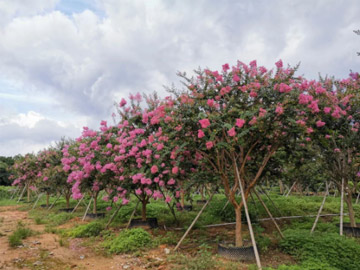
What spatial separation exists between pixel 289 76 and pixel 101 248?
20.8 ft

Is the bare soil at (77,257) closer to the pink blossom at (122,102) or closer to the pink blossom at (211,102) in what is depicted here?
the pink blossom at (211,102)

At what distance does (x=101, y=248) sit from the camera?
7.48 meters

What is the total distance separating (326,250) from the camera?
5.72 metres

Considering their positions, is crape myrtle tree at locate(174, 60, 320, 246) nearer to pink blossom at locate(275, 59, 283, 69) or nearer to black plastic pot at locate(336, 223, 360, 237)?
pink blossom at locate(275, 59, 283, 69)

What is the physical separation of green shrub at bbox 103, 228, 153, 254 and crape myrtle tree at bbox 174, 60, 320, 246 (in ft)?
7.75

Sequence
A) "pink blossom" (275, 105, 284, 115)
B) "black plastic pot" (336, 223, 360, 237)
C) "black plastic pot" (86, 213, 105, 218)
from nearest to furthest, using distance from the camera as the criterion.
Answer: "pink blossom" (275, 105, 284, 115) → "black plastic pot" (336, 223, 360, 237) → "black plastic pot" (86, 213, 105, 218)

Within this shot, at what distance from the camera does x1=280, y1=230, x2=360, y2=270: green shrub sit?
18.1 feet

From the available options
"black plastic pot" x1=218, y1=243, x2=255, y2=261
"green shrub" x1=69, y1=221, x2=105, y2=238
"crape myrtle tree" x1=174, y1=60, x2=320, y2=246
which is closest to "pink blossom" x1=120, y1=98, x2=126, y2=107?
"crape myrtle tree" x1=174, y1=60, x2=320, y2=246

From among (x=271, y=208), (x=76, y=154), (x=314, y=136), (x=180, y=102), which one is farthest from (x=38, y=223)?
(x=314, y=136)

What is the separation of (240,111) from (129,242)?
4.19 meters

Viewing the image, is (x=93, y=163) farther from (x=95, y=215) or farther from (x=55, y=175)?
(x=55, y=175)

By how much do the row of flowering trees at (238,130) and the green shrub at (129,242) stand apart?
1.21m

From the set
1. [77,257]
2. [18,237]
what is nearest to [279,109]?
[77,257]

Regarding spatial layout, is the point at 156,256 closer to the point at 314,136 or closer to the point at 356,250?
the point at 356,250
